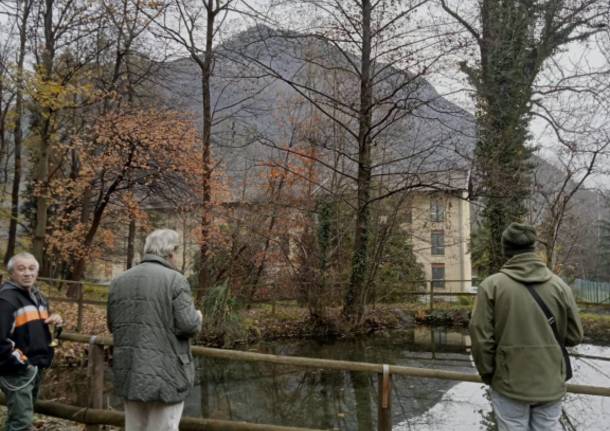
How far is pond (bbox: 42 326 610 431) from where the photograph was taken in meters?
6.81

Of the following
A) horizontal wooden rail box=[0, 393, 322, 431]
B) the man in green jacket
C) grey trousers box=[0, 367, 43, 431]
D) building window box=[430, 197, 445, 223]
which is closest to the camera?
the man in green jacket

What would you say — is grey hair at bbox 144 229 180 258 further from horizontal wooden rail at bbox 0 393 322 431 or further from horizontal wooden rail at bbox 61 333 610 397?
horizontal wooden rail at bbox 0 393 322 431

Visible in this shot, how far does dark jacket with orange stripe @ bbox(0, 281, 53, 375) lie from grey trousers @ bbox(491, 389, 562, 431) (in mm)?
3011

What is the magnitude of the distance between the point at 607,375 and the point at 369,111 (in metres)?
7.68

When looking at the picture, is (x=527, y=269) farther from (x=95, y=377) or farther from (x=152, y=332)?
(x=95, y=377)


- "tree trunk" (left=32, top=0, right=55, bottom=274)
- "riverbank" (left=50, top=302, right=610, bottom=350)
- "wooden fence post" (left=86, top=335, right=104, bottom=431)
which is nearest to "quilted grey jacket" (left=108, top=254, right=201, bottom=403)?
"wooden fence post" (left=86, top=335, right=104, bottom=431)

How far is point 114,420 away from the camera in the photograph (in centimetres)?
394

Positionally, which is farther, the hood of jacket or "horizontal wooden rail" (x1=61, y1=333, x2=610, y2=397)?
"horizontal wooden rail" (x1=61, y1=333, x2=610, y2=397)

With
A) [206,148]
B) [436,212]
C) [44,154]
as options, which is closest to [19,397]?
[44,154]

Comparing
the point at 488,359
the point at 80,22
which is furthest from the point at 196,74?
the point at 488,359

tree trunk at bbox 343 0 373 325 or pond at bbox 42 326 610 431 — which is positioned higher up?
tree trunk at bbox 343 0 373 325

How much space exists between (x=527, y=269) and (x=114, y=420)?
3.23 metres

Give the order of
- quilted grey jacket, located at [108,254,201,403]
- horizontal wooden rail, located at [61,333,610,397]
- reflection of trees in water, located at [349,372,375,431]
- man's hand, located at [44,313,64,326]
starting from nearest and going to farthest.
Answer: quilted grey jacket, located at [108,254,201,403] < horizontal wooden rail, located at [61,333,610,397] < man's hand, located at [44,313,64,326] < reflection of trees in water, located at [349,372,375,431]

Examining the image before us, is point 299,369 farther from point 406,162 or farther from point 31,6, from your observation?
point 31,6
